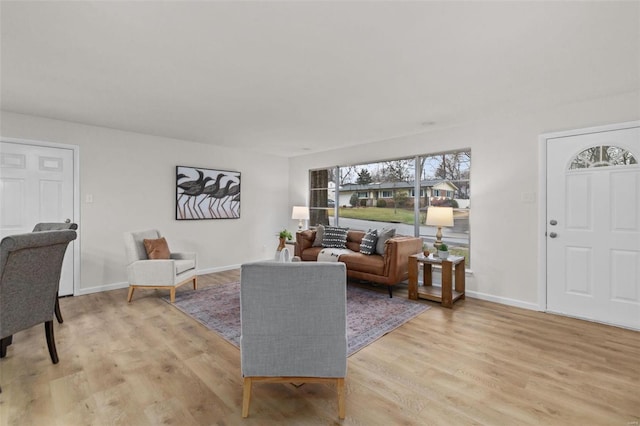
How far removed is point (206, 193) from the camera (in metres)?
5.21

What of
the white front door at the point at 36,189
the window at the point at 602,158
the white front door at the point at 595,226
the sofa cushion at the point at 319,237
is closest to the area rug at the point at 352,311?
the sofa cushion at the point at 319,237

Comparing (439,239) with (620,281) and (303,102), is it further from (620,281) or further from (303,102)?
(303,102)

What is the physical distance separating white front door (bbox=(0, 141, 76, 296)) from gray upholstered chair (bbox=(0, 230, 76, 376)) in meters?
1.90

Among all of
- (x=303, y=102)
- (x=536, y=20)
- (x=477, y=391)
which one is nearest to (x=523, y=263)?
(x=477, y=391)

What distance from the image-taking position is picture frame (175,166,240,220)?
4.93 m

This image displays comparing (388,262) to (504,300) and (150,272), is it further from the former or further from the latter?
(150,272)

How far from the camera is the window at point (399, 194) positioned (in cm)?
413

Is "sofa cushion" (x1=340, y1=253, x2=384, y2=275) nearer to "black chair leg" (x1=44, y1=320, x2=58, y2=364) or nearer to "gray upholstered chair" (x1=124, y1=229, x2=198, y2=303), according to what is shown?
"gray upholstered chair" (x1=124, y1=229, x2=198, y2=303)

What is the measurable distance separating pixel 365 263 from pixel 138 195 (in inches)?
139

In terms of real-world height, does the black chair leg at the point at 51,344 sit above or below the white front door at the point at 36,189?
below

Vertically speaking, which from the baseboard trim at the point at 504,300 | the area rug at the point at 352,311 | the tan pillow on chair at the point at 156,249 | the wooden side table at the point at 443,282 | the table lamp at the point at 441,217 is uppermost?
the table lamp at the point at 441,217

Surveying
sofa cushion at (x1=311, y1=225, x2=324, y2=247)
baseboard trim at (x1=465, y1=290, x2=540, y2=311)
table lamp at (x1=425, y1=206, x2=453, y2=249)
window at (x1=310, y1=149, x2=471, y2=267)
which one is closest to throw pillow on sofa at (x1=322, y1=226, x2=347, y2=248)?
sofa cushion at (x1=311, y1=225, x2=324, y2=247)

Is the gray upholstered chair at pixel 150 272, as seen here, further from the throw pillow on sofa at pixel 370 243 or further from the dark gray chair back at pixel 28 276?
the throw pillow on sofa at pixel 370 243

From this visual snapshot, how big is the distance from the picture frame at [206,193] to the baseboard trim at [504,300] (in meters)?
4.11
